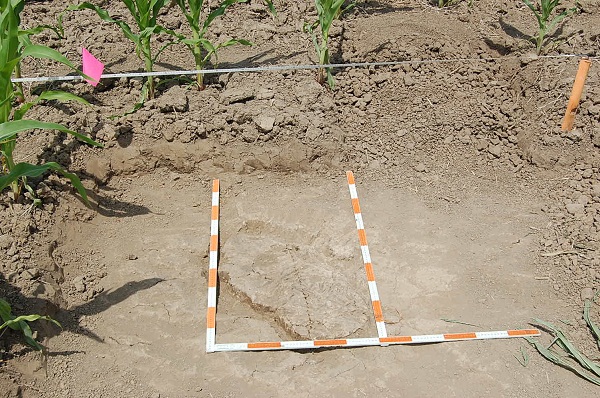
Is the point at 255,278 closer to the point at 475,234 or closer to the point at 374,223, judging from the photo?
the point at 374,223

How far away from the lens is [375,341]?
3.39 meters

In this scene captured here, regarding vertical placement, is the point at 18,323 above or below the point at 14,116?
below

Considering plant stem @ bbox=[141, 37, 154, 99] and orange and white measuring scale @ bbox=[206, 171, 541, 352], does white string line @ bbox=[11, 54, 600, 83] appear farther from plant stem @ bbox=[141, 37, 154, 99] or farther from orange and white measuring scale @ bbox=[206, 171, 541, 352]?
orange and white measuring scale @ bbox=[206, 171, 541, 352]

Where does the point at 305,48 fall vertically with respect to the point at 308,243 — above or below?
above

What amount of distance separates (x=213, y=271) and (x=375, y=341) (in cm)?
104

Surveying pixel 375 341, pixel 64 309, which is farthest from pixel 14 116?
pixel 375 341

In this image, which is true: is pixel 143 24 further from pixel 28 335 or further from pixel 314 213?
pixel 28 335

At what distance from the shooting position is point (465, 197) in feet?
14.4

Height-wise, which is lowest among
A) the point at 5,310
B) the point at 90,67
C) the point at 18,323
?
the point at 18,323

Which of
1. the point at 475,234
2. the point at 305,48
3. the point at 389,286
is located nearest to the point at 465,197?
the point at 475,234

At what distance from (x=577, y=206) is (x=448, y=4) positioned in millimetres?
2421

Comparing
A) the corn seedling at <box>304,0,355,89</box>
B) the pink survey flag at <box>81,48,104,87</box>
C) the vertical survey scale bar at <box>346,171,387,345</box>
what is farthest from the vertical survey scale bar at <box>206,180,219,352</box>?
the corn seedling at <box>304,0,355,89</box>

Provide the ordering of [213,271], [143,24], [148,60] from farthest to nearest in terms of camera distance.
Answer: [148,60]
[143,24]
[213,271]

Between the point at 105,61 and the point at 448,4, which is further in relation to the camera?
the point at 448,4
